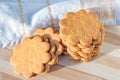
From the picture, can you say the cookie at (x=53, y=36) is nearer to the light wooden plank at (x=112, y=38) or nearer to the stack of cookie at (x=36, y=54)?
the stack of cookie at (x=36, y=54)

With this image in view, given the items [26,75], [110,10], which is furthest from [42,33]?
[110,10]

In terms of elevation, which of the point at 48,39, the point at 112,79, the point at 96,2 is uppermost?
the point at 96,2

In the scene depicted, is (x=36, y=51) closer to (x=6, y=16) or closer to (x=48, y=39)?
(x=48, y=39)

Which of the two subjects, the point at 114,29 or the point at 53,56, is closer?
the point at 53,56

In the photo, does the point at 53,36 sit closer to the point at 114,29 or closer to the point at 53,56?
the point at 53,56

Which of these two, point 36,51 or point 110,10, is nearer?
→ point 36,51

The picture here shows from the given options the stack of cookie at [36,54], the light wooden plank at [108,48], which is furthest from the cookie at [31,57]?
the light wooden plank at [108,48]

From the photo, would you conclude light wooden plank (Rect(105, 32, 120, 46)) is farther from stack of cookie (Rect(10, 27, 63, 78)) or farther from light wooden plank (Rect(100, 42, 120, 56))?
stack of cookie (Rect(10, 27, 63, 78))

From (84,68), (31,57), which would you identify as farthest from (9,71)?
(84,68)
